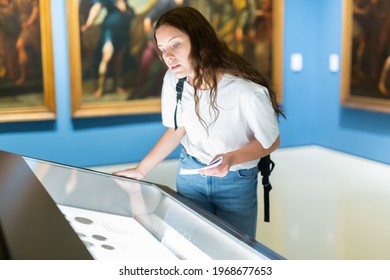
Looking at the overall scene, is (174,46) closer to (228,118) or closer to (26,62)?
(228,118)

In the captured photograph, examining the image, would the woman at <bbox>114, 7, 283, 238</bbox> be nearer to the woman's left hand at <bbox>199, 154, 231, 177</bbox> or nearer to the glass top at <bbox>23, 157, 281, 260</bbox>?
the woman's left hand at <bbox>199, 154, 231, 177</bbox>

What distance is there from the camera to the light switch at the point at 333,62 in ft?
24.9

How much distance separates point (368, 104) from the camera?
274 inches

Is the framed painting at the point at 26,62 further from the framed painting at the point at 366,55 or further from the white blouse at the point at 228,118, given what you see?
the white blouse at the point at 228,118

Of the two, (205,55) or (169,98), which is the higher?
(205,55)

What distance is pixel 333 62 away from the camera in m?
7.64

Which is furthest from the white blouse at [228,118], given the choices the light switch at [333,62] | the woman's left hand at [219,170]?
the light switch at [333,62]

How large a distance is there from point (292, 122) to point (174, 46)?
597 cm

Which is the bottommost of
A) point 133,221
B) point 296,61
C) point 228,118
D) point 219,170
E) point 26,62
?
point 133,221

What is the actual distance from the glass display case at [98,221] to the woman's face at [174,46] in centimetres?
53

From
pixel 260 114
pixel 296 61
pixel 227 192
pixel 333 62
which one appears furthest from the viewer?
pixel 296 61

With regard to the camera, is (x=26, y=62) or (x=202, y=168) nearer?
(x=202, y=168)

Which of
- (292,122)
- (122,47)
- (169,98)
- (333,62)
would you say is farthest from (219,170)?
(292,122)

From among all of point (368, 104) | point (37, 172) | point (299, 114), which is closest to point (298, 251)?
point (37, 172)
